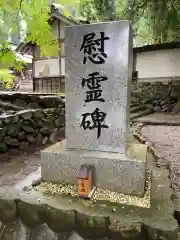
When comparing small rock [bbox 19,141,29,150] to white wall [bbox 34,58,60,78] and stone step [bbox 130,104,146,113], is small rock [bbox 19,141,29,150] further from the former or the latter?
white wall [bbox 34,58,60,78]

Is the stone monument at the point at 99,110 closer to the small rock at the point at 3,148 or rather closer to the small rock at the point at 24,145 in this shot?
the small rock at the point at 3,148

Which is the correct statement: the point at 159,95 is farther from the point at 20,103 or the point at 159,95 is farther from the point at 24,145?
the point at 24,145

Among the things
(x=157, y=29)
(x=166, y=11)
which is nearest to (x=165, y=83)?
(x=157, y=29)

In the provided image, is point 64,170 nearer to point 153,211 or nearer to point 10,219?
point 10,219

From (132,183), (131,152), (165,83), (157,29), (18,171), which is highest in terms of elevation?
(157,29)

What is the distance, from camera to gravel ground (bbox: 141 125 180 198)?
119 inches

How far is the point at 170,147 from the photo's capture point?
15.0ft

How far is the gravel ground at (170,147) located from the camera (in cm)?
303

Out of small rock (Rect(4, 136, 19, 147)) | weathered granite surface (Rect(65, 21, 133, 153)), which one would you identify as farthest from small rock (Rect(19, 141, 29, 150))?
weathered granite surface (Rect(65, 21, 133, 153))

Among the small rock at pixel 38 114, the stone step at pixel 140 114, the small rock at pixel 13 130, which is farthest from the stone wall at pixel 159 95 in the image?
the small rock at pixel 13 130

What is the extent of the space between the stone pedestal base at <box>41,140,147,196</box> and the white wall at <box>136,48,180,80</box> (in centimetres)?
846

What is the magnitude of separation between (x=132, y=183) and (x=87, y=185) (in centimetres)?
48

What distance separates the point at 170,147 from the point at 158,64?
6669 millimetres

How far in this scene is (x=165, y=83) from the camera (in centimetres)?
1032
